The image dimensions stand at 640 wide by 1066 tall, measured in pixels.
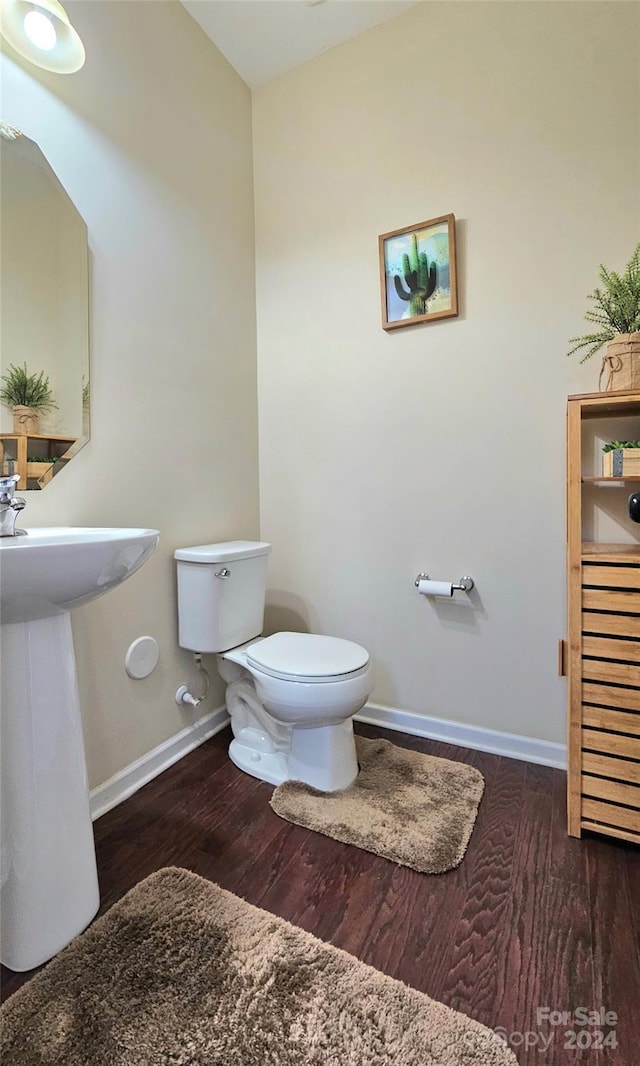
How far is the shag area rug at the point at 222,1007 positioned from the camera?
31.0 inches

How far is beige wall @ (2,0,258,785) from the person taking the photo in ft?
4.39

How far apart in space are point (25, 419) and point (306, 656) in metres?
1.05

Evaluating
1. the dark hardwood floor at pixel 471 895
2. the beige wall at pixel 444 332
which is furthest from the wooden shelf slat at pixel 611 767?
the beige wall at pixel 444 332

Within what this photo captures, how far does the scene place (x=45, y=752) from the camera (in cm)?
94

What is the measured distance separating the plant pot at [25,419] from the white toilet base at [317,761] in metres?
1.16

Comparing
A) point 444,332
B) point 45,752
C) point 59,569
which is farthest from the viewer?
point 444,332

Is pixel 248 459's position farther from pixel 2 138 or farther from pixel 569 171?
pixel 569 171

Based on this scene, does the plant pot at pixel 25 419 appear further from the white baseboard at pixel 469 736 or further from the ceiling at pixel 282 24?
the ceiling at pixel 282 24

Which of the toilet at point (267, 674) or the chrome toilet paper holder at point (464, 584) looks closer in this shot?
the toilet at point (267, 674)

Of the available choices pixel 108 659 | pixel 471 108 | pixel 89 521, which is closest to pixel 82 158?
pixel 89 521

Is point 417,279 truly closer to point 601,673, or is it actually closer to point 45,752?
point 601,673

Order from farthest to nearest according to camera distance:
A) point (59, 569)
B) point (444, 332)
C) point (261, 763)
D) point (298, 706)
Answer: point (444, 332), point (261, 763), point (298, 706), point (59, 569)

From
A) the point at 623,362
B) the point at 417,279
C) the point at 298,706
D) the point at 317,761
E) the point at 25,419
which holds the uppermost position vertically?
the point at 417,279

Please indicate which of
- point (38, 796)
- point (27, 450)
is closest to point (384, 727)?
point (38, 796)
